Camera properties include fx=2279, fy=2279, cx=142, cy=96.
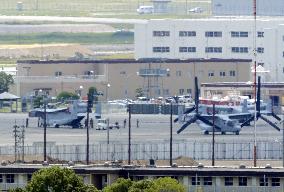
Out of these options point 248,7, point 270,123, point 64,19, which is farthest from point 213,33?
point 64,19

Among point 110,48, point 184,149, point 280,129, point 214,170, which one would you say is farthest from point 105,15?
point 214,170

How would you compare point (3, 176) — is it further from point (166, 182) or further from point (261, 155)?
point (261, 155)

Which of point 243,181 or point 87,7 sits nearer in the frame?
point 243,181

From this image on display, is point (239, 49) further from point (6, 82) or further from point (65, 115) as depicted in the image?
point (65, 115)

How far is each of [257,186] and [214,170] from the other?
3.57 ft

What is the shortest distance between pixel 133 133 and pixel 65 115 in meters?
6.38

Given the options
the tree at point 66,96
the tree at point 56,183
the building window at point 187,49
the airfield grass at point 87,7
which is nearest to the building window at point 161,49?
the building window at point 187,49

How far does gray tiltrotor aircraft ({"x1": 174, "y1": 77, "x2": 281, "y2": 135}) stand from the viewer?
66000 millimetres

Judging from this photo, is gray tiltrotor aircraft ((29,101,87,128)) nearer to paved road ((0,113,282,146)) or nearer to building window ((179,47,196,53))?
paved road ((0,113,282,146))

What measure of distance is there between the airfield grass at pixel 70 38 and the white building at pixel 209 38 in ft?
65.8

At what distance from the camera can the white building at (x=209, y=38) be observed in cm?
8550

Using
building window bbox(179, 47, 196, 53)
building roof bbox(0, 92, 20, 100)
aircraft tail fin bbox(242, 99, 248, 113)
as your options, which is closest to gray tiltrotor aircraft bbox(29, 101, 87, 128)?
aircraft tail fin bbox(242, 99, 248, 113)

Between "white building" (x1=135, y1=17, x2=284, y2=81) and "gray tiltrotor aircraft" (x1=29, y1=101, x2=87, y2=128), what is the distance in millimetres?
15708

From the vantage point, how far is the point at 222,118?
67438 millimetres
